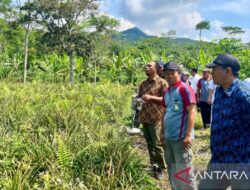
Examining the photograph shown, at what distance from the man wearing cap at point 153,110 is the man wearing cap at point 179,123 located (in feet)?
2.80

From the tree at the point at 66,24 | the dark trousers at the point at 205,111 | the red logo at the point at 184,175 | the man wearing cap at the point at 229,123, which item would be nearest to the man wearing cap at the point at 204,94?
the dark trousers at the point at 205,111

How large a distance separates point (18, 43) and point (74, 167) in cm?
3296

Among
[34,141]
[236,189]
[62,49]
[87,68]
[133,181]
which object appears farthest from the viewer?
[87,68]

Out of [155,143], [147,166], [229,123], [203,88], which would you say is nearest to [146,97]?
[155,143]

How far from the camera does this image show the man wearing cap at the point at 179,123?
372cm

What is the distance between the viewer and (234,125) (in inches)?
106

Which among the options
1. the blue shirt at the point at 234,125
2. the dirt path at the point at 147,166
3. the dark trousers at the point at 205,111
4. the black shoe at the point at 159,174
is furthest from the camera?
the dark trousers at the point at 205,111

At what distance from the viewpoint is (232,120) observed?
2691mm

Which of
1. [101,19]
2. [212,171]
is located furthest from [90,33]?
[212,171]

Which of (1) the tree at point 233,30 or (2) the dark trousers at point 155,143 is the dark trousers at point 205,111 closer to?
(2) the dark trousers at point 155,143

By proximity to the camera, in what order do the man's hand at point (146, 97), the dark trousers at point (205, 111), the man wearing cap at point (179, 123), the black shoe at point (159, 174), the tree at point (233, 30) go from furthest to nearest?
the tree at point (233, 30) → the dark trousers at point (205, 111) → the black shoe at point (159, 174) → the man's hand at point (146, 97) → the man wearing cap at point (179, 123)

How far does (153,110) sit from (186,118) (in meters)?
1.10

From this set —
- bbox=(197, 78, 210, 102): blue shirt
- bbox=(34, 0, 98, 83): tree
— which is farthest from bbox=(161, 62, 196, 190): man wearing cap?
bbox=(34, 0, 98, 83): tree

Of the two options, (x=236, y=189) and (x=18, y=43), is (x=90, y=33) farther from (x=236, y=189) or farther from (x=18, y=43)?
(x=236, y=189)
